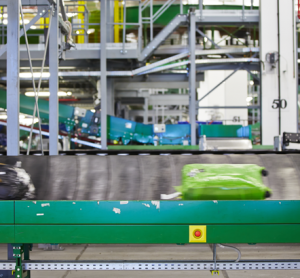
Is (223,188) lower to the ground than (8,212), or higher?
higher

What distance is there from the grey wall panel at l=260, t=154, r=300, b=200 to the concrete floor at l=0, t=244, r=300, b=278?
101cm

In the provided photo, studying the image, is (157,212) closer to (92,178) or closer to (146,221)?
(146,221)

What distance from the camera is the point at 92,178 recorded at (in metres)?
2.94

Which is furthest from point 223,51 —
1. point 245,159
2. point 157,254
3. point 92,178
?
point 92,178

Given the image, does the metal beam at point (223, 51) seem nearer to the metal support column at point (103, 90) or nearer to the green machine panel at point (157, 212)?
the metal support column at point (103, 90)

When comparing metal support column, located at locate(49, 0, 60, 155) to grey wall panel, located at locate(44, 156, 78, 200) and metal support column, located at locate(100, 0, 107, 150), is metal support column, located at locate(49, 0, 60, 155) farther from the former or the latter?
metal support column, located at locate(100, 0, 107, 150)

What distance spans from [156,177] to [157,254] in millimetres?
1572

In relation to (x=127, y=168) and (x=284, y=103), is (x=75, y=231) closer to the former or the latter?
(x=127, y=168)

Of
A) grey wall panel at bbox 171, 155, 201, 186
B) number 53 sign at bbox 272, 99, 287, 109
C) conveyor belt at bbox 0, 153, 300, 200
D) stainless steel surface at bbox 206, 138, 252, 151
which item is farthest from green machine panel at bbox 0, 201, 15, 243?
number 53 sign at bbox 272, 99, 287, 109

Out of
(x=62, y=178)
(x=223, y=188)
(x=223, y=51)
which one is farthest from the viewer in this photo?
(x=223, y=51)

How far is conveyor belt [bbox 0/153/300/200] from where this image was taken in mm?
2846

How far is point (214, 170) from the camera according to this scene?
2.40 metres

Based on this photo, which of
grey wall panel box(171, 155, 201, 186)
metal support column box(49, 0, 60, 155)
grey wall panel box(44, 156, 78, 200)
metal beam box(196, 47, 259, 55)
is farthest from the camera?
metal beam box(196, 47, 259, 55)

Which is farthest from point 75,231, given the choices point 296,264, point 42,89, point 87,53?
point 42,89
